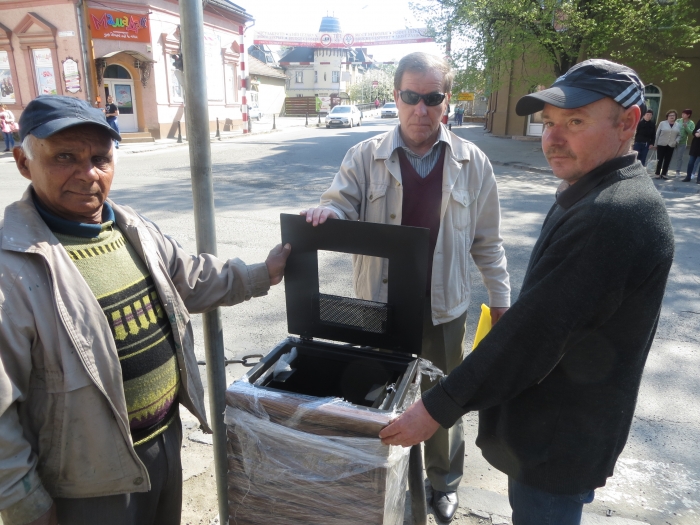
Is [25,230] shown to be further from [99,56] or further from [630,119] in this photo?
[99,56]

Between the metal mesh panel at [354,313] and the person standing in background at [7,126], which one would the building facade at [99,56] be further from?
the metal mesh panel at [354,313]

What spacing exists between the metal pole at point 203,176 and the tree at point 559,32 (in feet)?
48.0

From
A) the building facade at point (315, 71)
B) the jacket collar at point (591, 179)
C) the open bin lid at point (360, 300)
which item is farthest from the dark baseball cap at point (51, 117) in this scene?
the building facade at point (315, 71)

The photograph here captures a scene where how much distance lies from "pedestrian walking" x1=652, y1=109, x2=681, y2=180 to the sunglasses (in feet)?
39.1

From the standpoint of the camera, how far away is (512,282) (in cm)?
502

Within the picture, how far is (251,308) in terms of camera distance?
4.64 metres

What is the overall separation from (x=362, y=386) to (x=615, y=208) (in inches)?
43.6

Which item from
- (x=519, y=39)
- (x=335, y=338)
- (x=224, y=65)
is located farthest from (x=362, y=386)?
(x=224, y=65)

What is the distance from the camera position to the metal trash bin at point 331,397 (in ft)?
4.85

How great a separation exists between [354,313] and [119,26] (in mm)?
20849

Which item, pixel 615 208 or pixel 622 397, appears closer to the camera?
pixel 615 208

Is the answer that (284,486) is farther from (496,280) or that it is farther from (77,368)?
(496,280)

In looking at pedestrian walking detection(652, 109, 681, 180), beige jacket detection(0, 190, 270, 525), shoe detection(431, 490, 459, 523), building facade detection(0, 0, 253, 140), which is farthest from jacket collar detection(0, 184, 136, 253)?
building facade detection(0, 0, 253, 140)

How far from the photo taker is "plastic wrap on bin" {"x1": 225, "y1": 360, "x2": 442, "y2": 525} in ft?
4.79
